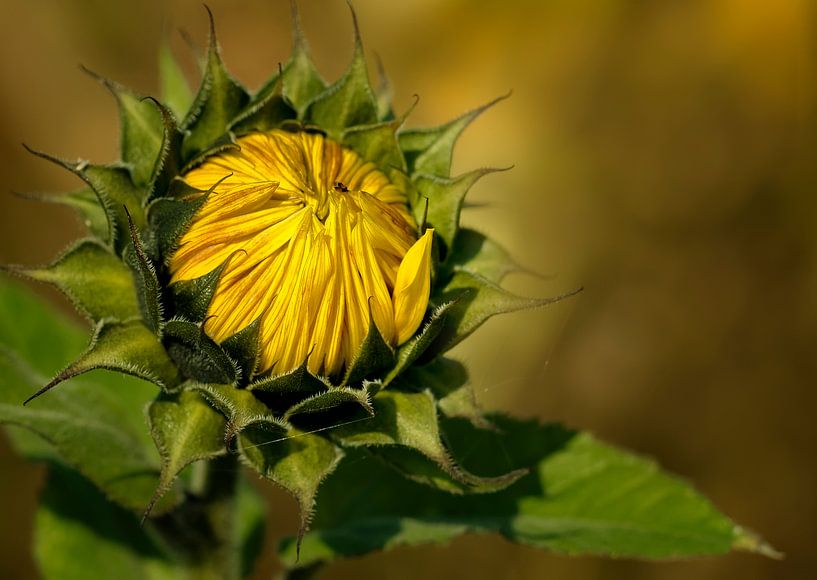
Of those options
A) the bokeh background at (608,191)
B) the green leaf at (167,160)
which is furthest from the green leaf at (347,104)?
the bokeh background at (608,191)

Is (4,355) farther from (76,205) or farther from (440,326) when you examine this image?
(440,326)

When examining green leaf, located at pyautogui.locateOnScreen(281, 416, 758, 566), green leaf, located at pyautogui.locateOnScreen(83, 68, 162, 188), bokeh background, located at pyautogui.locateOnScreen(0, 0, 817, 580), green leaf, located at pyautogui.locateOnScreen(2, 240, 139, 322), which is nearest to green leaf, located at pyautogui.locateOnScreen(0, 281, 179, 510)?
green leaf, located at pyautogui.locateOnScreen(2, 240, 139, 322)

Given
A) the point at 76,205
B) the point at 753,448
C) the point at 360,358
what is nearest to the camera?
the point at 360,358

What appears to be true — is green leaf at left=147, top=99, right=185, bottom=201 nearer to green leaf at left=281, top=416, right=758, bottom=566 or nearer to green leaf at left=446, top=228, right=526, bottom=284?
green leaf at left=446, top=228, right=526, bottom=284

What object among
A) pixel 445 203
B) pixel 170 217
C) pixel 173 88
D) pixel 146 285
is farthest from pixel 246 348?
pixel 173 88

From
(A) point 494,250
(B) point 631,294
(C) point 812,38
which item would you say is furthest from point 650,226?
(A) point 494,250

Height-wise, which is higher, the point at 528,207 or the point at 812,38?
the point at 812,38
